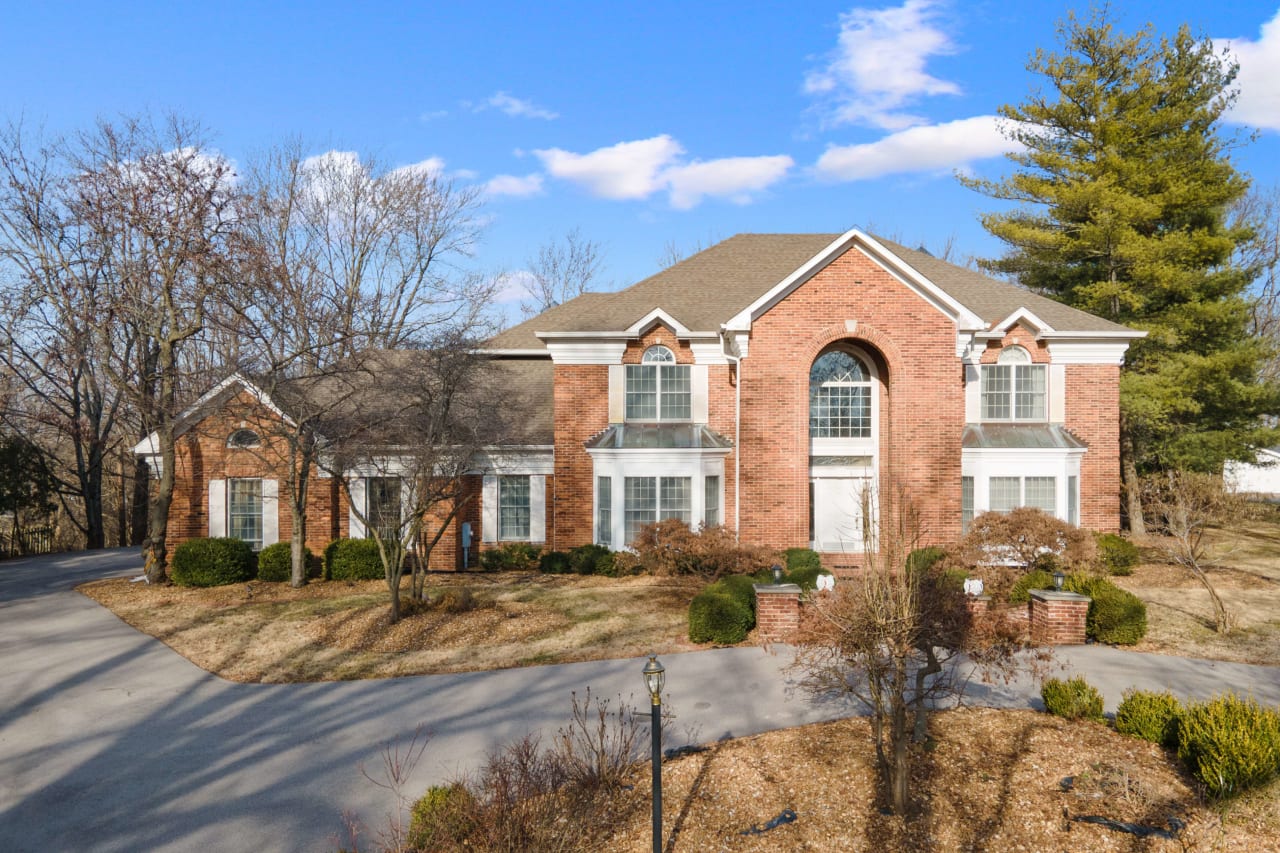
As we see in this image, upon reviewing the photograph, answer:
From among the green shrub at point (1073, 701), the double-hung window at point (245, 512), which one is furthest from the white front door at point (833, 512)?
the double-hung window at point (245, 512)

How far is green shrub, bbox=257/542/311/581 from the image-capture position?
61.8ft

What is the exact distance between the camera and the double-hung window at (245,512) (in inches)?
830

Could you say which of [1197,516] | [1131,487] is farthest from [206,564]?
[1131,487]

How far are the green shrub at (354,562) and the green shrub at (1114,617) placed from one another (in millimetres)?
15370

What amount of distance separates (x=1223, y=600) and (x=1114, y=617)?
511cm

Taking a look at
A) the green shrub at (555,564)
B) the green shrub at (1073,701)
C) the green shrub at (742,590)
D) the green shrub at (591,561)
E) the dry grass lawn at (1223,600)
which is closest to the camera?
the green shrub at (1073,701)

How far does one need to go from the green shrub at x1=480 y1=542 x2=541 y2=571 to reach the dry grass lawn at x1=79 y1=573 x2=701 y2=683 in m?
2.37

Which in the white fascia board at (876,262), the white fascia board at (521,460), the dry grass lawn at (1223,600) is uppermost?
the white fascia board at (876,262)

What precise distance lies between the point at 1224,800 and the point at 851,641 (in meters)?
3.52

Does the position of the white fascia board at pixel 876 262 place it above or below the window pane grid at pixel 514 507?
above

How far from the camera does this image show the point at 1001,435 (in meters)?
21.7

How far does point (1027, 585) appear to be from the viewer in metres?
14.9

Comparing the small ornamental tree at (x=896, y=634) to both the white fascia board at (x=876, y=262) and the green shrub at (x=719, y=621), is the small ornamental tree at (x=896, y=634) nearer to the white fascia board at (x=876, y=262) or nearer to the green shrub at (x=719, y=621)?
the green shrub at (x=719, y=621)

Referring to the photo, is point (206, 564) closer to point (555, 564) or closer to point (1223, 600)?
point (555, 564)
